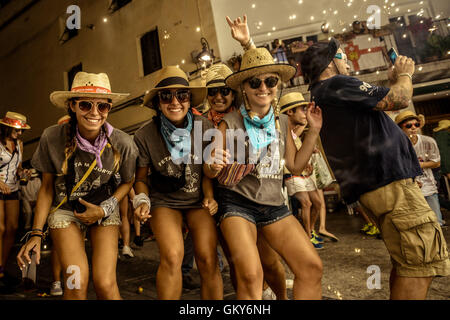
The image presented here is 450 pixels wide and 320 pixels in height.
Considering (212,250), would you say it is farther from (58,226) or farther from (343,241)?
(343,241)

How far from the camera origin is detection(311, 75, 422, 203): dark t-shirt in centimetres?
199

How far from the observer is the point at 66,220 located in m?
2.22

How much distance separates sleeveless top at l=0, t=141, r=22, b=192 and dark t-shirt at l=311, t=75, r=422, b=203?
462 centimetres

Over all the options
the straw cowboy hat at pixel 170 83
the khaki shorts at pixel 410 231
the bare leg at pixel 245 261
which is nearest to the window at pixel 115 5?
the straw cowboy hat at pixel 170 83

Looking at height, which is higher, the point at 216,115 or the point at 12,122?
the point at 12,122

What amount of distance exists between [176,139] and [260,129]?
0.73 metres

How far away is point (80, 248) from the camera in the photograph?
218 cm

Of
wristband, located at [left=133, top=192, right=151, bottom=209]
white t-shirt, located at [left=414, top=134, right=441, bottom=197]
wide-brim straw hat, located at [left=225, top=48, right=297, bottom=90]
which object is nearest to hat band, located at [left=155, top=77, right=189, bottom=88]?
wide-brim straw hat, located at [left=225, top=48, right=297, bottom=90]

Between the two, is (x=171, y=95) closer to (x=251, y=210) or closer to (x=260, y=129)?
(x=260, y=129)

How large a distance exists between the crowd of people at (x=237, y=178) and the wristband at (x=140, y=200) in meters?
0.01

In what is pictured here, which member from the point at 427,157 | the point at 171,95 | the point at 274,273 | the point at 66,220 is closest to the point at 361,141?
the point at 274,273

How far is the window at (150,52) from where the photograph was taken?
37.6 ft

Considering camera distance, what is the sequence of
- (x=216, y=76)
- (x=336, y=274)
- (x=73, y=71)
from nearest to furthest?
(x=336, y=274) → (x=216, y=76) → (x=73, y=71)
